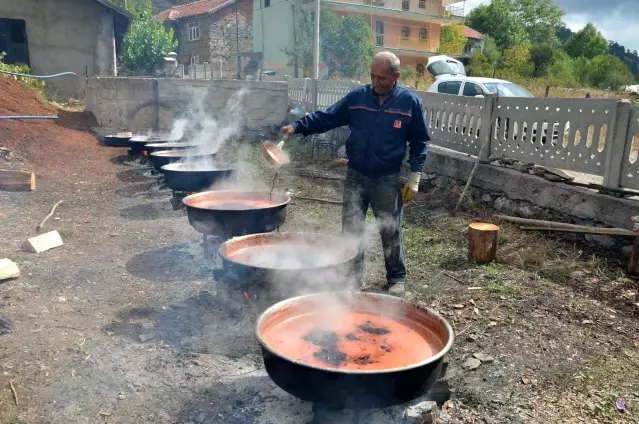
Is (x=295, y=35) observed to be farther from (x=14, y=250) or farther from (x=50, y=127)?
(x=14, y=250)

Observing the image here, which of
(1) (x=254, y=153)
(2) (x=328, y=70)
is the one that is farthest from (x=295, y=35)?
(1) (x=254, y=153)

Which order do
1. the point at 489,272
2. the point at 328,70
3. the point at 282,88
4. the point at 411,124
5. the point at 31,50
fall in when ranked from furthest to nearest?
the point at 328,70, the point at 31,50, the point at 282,88, the point at 489,272, the point at 411,124

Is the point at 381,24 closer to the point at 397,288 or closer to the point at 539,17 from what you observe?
the point at 539,17

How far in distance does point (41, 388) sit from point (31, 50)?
1925 cm

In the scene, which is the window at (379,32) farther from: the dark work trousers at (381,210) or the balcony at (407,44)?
the dark work trousers at (381,210)

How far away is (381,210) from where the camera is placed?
479 centimetres

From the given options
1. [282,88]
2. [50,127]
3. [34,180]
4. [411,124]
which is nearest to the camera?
[411,124]

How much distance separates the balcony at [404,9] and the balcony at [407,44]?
170cm

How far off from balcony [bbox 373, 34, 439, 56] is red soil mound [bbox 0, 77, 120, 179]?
28.9 m

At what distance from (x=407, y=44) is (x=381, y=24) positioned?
3.05 metres

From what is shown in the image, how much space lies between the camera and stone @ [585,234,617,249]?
18.2 ft

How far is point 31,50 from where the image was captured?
742 inches

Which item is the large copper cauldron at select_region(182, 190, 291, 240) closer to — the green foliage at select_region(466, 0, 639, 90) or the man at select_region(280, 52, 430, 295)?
the man at select_region(280, 52, 430, 295)

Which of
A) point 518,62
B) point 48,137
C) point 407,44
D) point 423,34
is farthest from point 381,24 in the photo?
point 48,137
